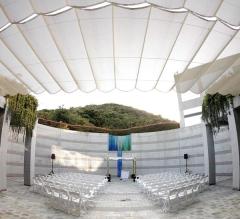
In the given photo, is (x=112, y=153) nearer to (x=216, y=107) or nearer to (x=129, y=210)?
(x=216, y=107)

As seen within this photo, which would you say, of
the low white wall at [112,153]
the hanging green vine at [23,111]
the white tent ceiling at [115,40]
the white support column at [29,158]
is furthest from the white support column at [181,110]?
the hanging green vine at [23,111]

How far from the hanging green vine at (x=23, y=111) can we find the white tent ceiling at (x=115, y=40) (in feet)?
11.1

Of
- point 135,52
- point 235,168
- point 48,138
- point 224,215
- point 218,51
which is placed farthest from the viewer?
point 48,138

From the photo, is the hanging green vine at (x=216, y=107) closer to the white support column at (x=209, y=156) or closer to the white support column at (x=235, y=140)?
the white support column at (x=235, y=140)

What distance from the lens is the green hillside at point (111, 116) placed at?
151 feet

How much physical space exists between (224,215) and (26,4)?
10.9 metres

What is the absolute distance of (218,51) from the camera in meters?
17.5

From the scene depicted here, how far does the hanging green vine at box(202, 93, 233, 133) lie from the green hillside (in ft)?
88.6

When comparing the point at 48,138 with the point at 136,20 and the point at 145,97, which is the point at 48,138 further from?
the point at 145,97

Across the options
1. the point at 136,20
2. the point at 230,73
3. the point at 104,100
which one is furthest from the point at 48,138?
the point at 104,100

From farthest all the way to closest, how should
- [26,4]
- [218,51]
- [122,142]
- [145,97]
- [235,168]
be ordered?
[145,97], [122,142], [218,51], [235,168], [26,4]

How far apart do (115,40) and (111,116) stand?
3207cm

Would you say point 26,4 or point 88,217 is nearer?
point 88,217

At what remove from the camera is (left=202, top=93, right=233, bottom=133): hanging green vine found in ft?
49.9
